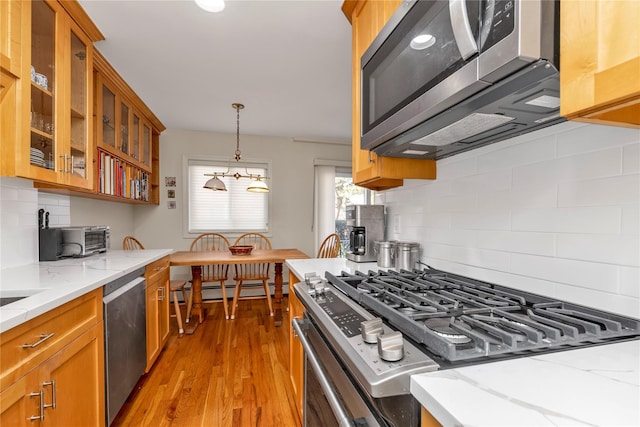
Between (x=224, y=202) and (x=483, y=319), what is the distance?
13.0ft

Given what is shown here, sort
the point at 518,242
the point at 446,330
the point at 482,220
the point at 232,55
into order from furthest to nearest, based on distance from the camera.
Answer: the point at 232,55 < the point at 482,220 < the point at 518,242 < the point at 446,330

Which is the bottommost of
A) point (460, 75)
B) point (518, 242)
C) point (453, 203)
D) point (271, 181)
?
point (518, 242)

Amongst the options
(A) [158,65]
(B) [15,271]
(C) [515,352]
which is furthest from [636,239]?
(A) [158,65]

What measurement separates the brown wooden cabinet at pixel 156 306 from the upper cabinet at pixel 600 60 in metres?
2.36

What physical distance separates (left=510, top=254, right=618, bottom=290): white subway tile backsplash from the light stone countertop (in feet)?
5.24

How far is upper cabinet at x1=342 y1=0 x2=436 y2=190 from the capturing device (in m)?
1.39

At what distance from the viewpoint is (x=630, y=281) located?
75 cm

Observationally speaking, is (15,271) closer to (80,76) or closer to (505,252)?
(80,76)

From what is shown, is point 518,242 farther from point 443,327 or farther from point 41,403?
point 41,403

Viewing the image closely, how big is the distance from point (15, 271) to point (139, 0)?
1.60m

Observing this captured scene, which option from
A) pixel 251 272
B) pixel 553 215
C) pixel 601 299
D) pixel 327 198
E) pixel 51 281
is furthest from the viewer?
pixel 327 198

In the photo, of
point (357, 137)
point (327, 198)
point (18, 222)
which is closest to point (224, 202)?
point (327, 198)

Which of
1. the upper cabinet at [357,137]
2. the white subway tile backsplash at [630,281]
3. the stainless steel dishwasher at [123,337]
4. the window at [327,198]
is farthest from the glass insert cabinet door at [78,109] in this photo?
the window at [327,198]

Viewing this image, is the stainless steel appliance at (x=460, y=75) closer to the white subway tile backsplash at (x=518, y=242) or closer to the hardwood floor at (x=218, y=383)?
the white subway tile backsplash at (x=518, y=242)
